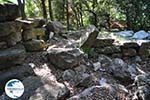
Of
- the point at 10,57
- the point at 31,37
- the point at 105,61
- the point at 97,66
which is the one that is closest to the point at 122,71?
the point at 97,66

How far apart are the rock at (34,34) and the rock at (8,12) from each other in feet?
3.14

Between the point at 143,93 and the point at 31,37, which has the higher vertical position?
the point at 31,37

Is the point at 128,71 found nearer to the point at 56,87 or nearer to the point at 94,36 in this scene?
the point at 94,36

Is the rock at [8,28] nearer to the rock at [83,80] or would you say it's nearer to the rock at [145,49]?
the rock at [83,80]

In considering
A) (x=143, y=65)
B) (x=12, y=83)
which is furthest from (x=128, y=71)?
(x=12, y=83)

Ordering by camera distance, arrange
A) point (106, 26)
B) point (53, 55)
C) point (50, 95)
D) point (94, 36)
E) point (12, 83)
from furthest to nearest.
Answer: point (106, 26)
point (94, 36)
point (53, 55)
point (50, 95)
point (12, 83)

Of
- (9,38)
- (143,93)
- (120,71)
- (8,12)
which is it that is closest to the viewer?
(143,93)

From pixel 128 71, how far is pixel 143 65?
1085 mm

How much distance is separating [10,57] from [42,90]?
3.56 ft

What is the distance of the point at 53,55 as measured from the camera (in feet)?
19.8

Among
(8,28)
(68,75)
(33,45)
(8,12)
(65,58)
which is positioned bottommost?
(68,75)

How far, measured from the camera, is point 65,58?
19.3ft

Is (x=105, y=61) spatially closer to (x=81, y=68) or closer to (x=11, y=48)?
(x=81, y=68)

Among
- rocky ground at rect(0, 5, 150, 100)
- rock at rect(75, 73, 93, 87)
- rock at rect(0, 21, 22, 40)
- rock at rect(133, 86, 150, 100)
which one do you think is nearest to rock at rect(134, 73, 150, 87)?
rocky ground at rect(0, 5, 150, 100)
